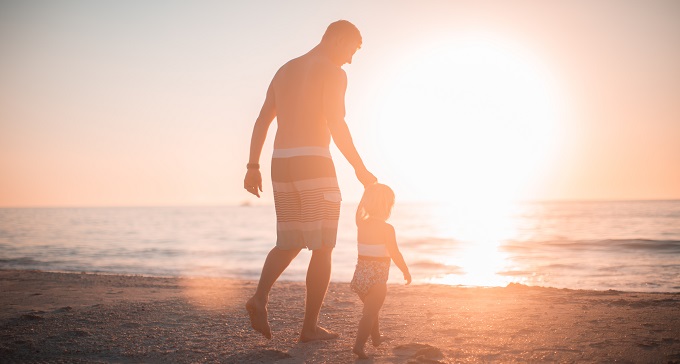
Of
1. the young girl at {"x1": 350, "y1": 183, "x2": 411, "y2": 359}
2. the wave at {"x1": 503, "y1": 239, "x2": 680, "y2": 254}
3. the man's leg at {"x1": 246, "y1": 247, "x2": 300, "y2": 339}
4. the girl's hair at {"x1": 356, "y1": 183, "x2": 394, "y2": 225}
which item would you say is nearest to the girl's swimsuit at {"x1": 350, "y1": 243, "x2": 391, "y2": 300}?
the young girl at {"x1": 350, "y1": 183, "x2": 411, "y2": 359}

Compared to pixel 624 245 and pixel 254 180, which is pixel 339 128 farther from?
pixel 624 245

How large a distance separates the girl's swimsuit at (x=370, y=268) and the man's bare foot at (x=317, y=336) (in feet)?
1.70

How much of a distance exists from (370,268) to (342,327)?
3.70 feet

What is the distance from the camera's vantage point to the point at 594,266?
12.4m

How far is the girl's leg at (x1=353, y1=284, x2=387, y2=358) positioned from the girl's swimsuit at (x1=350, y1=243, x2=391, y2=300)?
4 cm

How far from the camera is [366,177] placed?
3.68 meters

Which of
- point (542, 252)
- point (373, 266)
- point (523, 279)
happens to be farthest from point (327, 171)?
point (542, 252)

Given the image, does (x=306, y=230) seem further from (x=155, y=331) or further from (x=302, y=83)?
(x=155, y=331)

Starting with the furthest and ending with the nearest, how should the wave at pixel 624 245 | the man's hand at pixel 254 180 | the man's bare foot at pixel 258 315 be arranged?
the wave at pixel 624 245 → the man's hand at pixel 254 180 → the man's bare foot at pixel 258 315

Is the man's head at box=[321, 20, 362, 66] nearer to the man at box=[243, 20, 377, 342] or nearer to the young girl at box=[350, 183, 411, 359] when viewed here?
the man at box=[243, 20, 377, 342]

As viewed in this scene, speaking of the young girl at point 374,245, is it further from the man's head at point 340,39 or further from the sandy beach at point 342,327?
the man's head at point 340,39

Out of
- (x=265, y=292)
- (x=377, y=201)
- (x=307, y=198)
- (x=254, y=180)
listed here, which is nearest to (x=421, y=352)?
(x=377, y=201)

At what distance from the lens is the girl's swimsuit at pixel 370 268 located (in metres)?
3.62

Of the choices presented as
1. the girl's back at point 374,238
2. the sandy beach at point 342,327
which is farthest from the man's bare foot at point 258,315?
the girl's back at point 374,238
